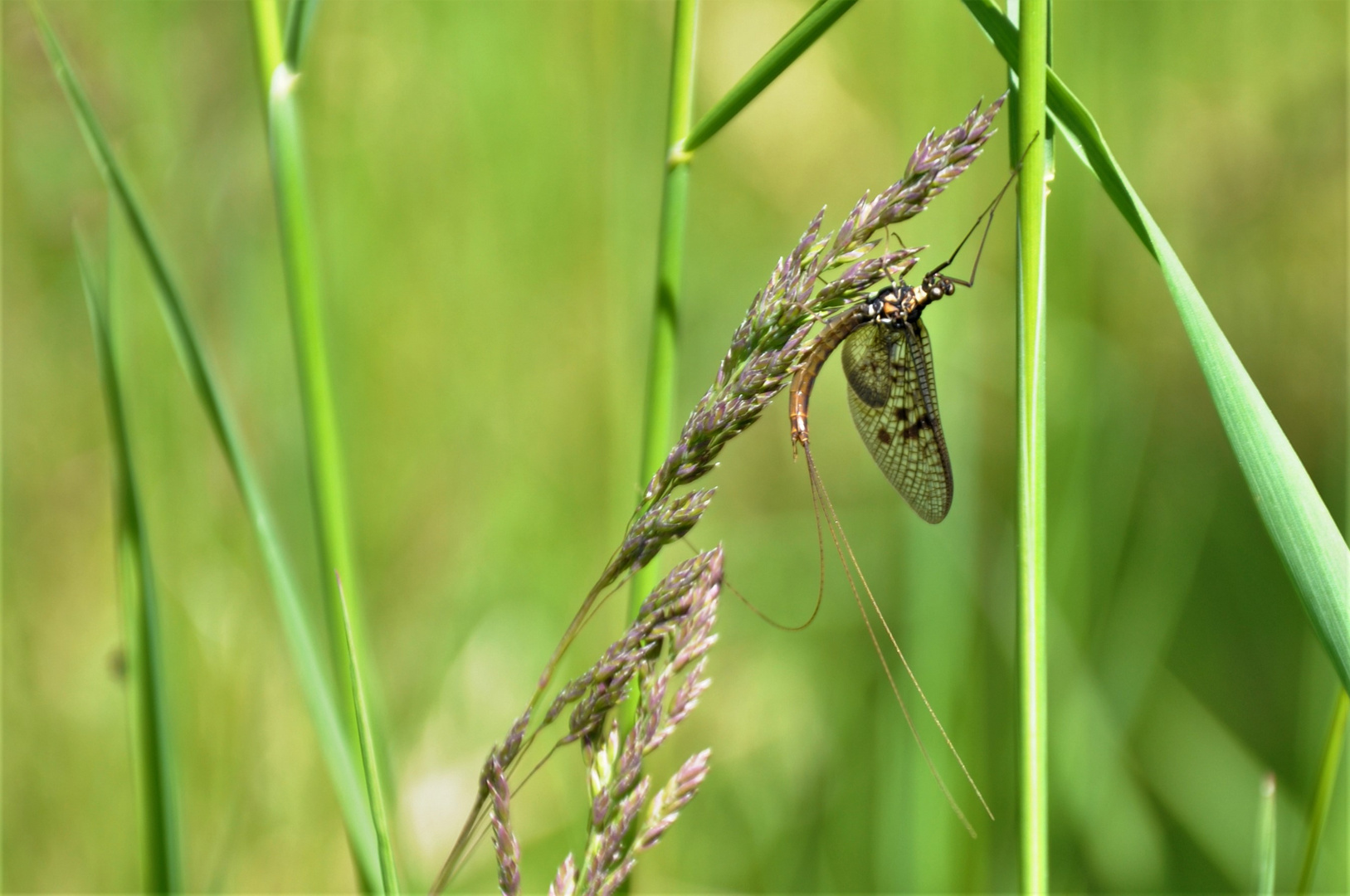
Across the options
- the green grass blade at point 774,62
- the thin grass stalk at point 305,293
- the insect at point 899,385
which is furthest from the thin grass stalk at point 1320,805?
the thin grass stalk at point 305,293

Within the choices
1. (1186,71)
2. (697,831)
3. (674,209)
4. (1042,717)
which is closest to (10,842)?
(697,831)

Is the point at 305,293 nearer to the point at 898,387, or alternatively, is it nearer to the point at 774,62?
the point at 774,62

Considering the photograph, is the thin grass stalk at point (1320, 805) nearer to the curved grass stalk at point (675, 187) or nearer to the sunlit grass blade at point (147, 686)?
the curved grass stalk at point (675, 187)

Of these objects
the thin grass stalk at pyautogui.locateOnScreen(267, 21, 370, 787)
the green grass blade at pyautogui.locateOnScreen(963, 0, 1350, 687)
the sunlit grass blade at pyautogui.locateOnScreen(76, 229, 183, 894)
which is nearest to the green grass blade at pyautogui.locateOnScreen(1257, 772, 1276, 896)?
the green grass blade at pyautogui.locateOnScreen(963, 0, 1350, 687)

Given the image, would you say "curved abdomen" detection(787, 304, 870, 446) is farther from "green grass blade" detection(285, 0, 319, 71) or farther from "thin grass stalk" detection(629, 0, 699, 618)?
"green grass blade" detection(285, 0, 319, 71)

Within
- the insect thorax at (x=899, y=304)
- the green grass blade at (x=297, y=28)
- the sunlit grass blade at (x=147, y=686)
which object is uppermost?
the green grass blade at (x=297, y=28)
